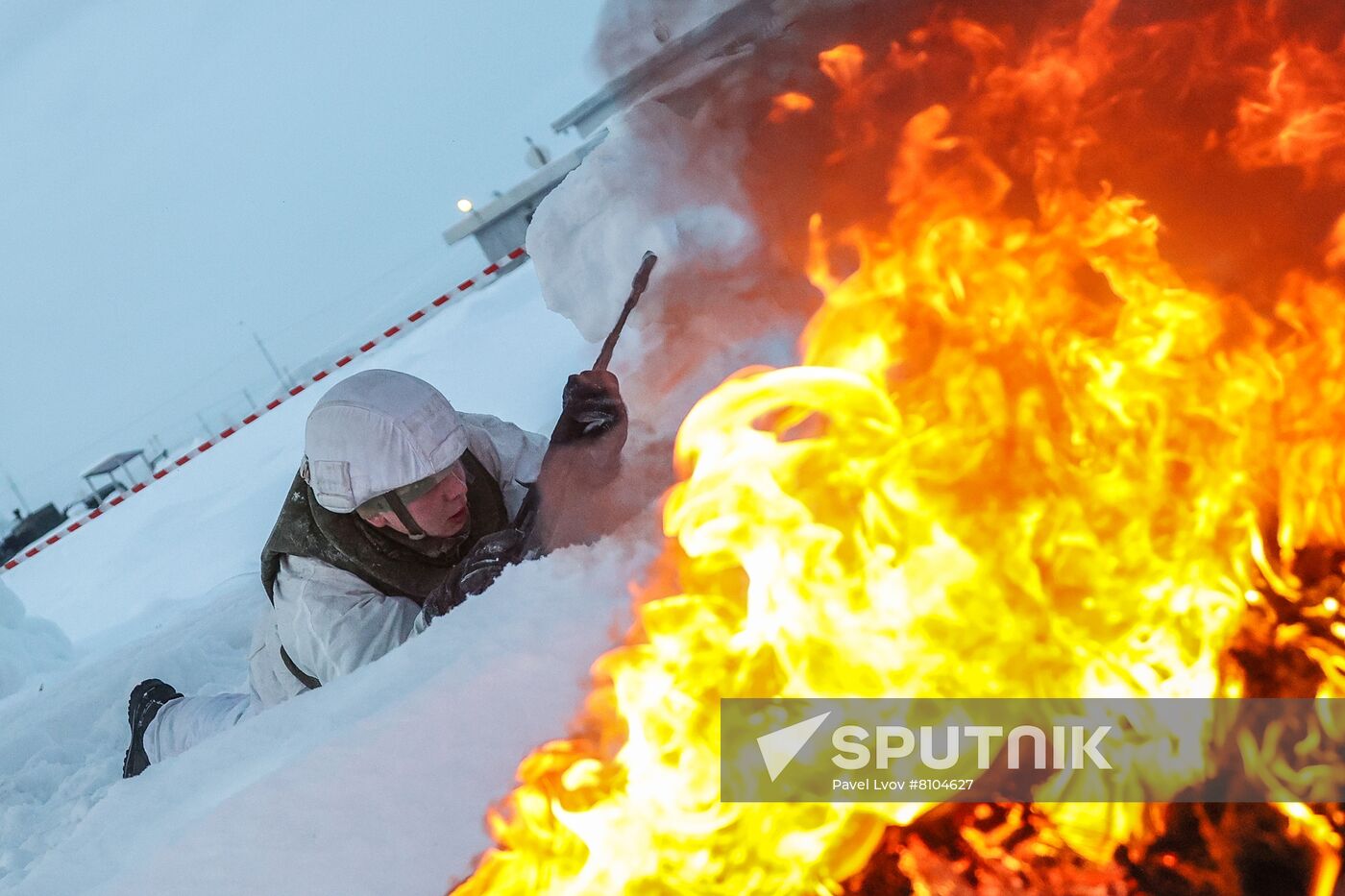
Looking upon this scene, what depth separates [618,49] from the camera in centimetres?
387

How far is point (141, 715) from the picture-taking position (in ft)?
12.6

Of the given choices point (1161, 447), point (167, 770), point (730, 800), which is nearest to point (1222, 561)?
point (1161, 447)

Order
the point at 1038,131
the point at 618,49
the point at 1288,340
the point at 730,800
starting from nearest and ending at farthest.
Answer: the point at 730,800
the point at 1288,340
the point at 1038,131
the point at 618,49

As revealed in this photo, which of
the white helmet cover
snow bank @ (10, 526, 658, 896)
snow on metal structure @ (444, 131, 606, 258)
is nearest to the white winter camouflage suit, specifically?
the white helmet cover

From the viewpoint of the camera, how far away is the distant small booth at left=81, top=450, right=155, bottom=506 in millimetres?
10062

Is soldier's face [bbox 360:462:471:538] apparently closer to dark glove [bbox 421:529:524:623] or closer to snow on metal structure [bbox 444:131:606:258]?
dark glove [bbox 421:529:524:623]

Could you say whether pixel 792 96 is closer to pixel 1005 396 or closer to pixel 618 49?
pixel 618 49

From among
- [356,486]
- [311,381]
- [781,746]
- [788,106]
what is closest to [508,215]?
[311,381]

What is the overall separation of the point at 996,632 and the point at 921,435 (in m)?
0.45

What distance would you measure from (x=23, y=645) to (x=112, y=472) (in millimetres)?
4133

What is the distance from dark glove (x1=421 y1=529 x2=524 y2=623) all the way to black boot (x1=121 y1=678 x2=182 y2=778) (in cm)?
173

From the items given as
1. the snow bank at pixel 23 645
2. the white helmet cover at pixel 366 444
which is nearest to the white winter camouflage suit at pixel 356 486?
the white helmet cover at pixel 366 444

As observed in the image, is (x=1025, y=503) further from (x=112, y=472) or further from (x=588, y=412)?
(x=112, y=472)

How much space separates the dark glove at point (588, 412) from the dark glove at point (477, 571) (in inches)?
13.7
